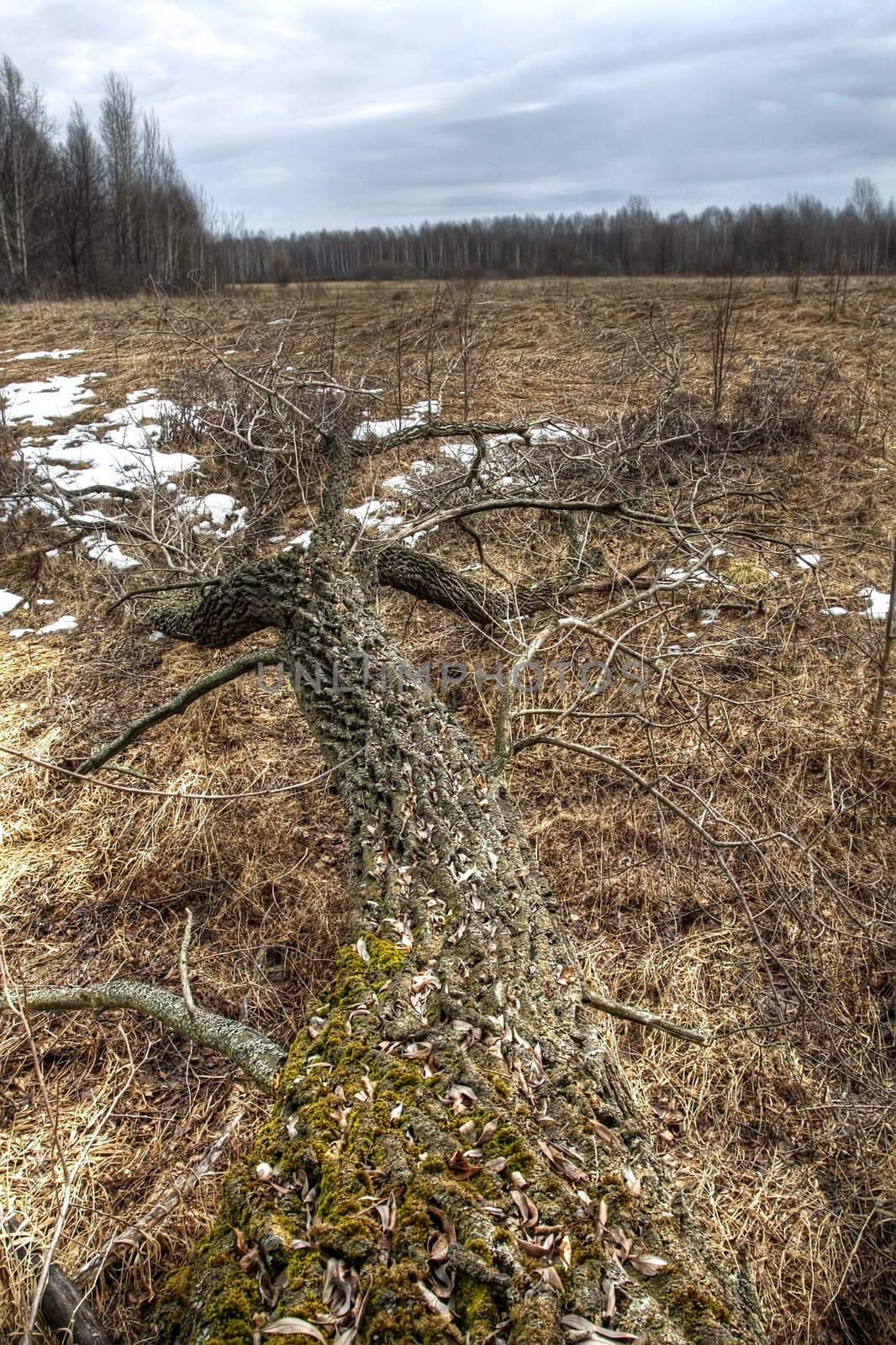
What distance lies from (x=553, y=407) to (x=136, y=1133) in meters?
7.03

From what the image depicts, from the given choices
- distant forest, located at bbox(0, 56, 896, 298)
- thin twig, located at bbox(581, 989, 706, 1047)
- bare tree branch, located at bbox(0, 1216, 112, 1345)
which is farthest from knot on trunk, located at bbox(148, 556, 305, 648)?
distant forest, located at bbox(0, 56, 896, 298)

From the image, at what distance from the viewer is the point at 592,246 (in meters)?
33.1

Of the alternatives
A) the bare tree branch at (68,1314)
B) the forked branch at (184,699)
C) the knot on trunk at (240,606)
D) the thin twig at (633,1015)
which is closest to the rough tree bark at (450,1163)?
the thin twig at (633,1015)

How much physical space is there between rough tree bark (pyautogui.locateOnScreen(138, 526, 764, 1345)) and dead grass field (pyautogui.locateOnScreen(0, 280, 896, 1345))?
36cm

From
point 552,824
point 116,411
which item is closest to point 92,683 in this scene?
point 552,824

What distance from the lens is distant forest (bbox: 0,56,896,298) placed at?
23.3 metres

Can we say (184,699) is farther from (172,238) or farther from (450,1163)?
(172,238)

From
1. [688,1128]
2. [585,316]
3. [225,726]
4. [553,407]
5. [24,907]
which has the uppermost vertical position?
[585,316]

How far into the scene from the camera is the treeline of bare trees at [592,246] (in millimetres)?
24203

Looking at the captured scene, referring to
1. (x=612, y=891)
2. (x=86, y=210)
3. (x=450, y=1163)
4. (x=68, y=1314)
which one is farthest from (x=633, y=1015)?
(x=86, y=210)

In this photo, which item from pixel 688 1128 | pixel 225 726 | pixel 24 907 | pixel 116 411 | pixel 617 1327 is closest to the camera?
pixel 617 1327

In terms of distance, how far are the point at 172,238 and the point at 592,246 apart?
56.7 ft

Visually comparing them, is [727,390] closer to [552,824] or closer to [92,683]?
[552,824]

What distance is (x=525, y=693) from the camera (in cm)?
443
